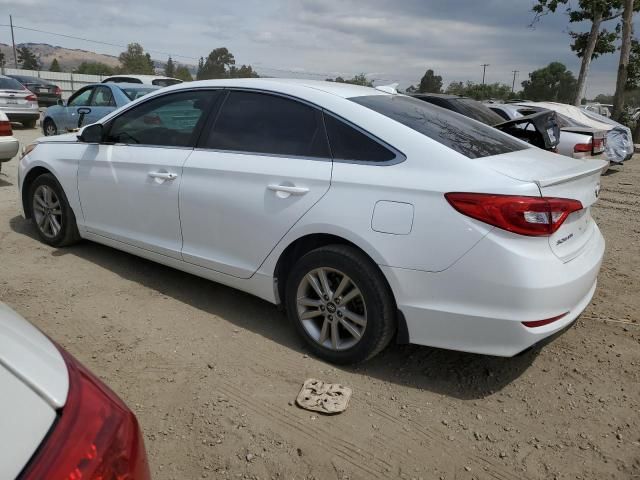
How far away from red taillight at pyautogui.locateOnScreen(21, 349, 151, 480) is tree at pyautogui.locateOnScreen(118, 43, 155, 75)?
221 ft

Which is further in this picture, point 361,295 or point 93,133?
point 93,133

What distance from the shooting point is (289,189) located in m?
3.17

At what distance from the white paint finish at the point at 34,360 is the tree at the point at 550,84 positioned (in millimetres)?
62424

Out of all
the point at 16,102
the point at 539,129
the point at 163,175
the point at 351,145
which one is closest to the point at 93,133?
the point at 163,175

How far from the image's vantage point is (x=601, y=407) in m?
2.87

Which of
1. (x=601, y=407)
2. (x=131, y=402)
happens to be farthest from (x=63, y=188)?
(x=601, y=407)

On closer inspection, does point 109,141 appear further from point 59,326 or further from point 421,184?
point 421,184

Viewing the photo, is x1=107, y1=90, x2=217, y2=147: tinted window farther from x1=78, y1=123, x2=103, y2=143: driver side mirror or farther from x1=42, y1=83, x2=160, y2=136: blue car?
x1=42, y1=83, x2=160, y2=136: blue car

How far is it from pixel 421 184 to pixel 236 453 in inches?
62.5

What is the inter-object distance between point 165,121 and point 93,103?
8440mm

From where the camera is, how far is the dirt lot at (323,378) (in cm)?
245

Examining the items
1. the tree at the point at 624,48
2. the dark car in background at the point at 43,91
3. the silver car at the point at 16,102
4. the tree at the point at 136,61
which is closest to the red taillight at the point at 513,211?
the silver car at the point at 16,102

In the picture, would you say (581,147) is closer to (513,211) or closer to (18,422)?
(513,211)

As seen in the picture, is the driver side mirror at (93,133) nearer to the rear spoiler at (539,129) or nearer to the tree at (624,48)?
the rear spoiler at (539,129)
